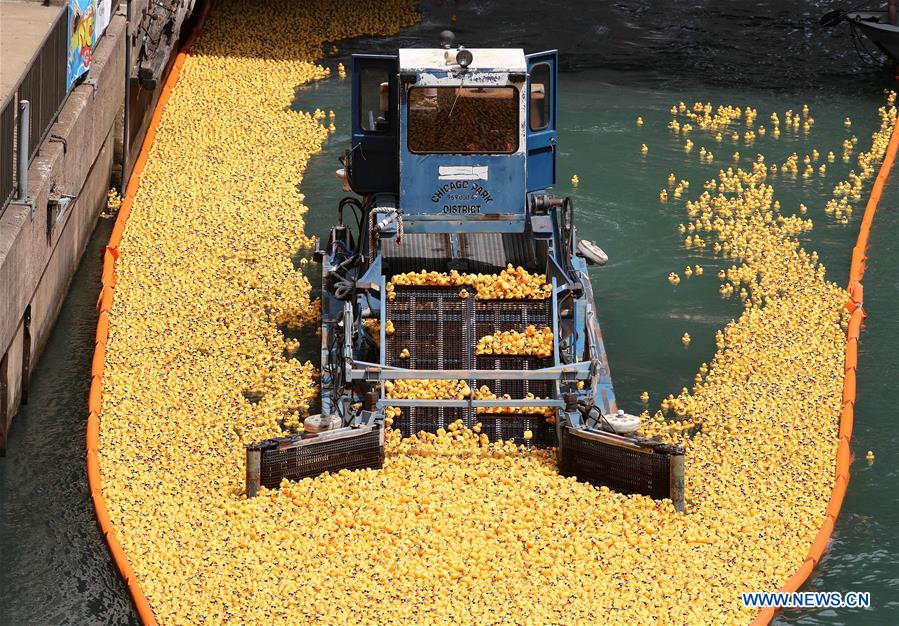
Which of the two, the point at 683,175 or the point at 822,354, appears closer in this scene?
the point at 822,354

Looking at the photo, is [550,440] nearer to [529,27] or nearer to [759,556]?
[759,556]

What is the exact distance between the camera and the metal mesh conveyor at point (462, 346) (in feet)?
54.2

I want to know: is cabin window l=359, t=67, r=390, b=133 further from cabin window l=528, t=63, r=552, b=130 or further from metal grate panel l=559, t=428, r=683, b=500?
metal grate panel l=559, t=428, r=683, b=500

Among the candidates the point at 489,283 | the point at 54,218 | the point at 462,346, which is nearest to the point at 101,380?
the point at 54,218

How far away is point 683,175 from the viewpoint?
26.3 metres

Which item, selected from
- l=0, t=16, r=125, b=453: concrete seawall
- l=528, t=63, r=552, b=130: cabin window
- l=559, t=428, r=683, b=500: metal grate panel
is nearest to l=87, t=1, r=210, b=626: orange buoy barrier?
l=0, t=16, r=125, b=453: concrete seawall

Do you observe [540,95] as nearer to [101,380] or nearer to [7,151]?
[101,380]

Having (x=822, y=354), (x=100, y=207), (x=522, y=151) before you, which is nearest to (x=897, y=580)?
(x=822, y=354)

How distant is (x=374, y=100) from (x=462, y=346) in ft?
11.7

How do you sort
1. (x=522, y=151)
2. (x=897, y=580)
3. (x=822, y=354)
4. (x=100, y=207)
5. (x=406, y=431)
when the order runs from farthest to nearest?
(x=100, y=207) < (x=822, y=354) < (x=522, y=151) < (x=406, y=431) < (x=897, y=580)

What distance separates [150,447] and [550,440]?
4412 millimetres

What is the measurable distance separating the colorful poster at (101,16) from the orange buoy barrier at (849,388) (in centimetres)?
1219

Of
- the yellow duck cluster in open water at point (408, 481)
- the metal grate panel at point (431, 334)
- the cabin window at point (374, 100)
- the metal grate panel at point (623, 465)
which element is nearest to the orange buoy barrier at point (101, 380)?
the yellow duck cluster in open water at point (408, 481)

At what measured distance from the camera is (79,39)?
22.4 metres
